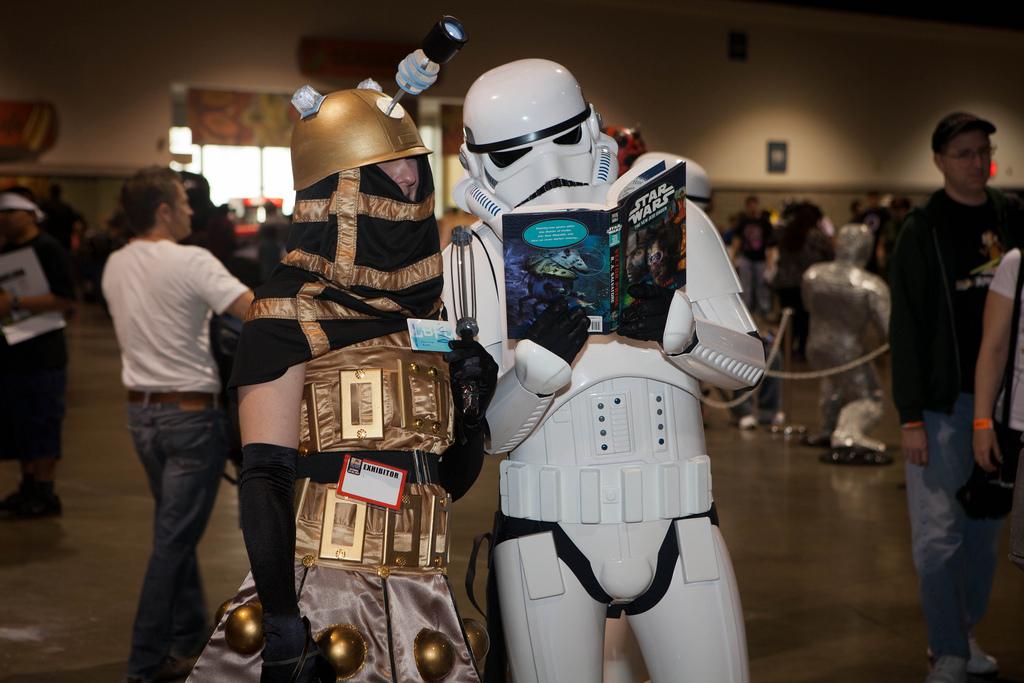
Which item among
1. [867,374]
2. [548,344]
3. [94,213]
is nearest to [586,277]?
[548,344]

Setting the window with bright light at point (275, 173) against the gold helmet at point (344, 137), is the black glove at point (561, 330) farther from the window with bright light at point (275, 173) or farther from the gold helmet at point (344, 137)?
the window with bright light at point (275, 173)

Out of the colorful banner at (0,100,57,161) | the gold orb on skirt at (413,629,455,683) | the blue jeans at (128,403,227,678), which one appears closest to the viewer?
the gold orb on skirt at (413,629,455,683)

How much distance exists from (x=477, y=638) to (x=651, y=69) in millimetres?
20234

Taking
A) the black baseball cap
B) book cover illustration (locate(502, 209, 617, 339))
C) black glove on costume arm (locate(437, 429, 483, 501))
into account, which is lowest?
black glove on costume arm (locate(437, 429, 483, 501))

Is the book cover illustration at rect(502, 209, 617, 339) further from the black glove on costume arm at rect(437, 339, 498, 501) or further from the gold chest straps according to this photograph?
the gold chest straps

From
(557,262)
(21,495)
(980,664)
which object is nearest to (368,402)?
(557,262)

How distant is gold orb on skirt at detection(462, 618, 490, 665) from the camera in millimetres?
2254

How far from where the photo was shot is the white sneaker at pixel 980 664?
4074 mm

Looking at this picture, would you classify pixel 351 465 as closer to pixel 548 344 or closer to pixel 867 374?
pixel 548 344

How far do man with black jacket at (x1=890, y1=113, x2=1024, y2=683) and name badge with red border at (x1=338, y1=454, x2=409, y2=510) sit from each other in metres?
2.19

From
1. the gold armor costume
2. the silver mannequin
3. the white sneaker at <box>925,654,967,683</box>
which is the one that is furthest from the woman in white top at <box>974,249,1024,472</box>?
the silver mannequin

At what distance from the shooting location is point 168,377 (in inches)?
162

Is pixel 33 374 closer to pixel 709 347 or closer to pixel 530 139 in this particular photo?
pixel 530 139

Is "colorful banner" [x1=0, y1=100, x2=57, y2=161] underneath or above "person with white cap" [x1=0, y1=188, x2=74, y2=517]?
above
